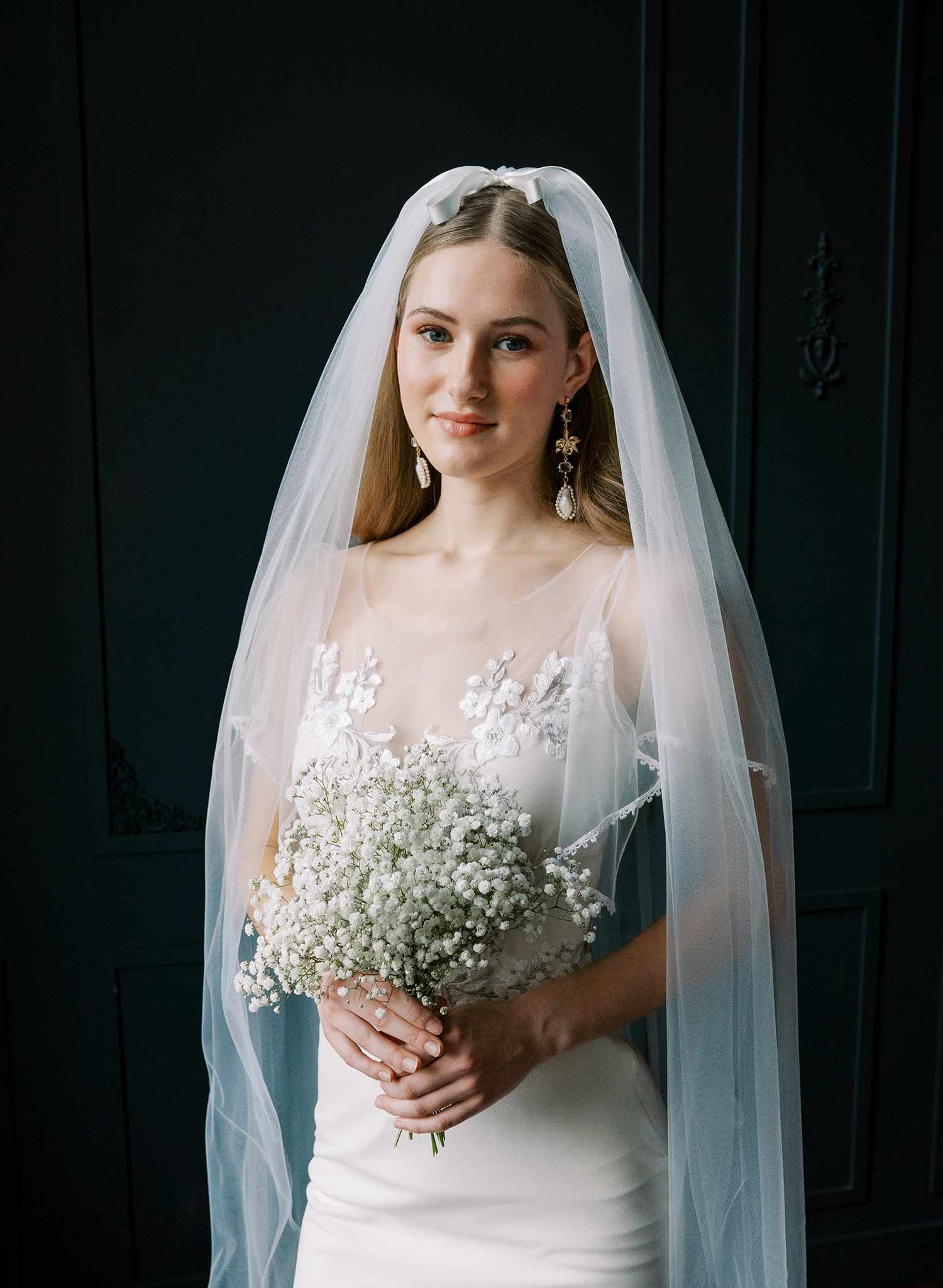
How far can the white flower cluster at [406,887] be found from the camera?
1.18 m

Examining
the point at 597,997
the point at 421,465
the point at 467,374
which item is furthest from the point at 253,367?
the point at 597,997

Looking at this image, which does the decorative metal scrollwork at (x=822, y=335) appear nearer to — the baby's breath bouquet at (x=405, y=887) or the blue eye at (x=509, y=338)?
the blue eye at (x=509, y=338)

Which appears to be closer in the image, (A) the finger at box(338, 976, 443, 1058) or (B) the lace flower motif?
(A) the finger at box(338, 976, 443, 1058)

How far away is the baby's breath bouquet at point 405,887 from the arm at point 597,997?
0.54 ft

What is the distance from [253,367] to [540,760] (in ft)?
4.92

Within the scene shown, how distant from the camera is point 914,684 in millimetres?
3148

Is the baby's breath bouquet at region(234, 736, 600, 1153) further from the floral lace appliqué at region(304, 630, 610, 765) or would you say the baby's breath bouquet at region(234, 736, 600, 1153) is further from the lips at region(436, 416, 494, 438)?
the lips at region(436, 416, 494, 438)

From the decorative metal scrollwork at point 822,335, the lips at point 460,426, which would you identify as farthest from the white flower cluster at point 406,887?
the decorative metal scrollwork at point 822,335

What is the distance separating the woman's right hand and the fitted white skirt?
0.19 m

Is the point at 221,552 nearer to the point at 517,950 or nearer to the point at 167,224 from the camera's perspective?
the point at 167,224

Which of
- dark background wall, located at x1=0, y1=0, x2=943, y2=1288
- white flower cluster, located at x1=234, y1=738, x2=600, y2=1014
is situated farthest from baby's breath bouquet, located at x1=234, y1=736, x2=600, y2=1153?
dark background wall, located at x1=0, y1=0, x2=943, y2=1288

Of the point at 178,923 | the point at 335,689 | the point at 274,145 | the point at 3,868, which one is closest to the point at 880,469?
the point at 274,145

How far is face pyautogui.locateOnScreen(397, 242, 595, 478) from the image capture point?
1535 millimetres

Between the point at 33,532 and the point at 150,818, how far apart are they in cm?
73
